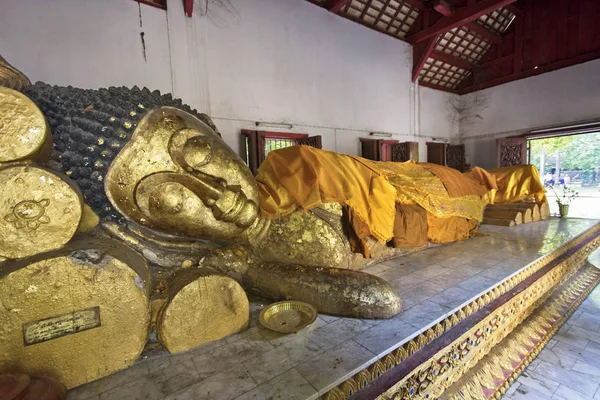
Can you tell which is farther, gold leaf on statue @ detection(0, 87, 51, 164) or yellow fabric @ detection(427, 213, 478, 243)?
yellow fabric @ detection(427, 213, 478, 243)

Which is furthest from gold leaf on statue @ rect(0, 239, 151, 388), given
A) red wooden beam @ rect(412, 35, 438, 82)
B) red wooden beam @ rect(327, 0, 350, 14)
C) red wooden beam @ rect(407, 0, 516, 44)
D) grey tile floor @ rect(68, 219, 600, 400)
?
red wooden beam @ rect(412, 35, 438, 82)

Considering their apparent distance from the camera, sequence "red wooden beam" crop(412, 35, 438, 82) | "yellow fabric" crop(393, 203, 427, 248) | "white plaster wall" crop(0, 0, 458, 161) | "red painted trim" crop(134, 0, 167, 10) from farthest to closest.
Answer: "red wooden beam" crop(412, 35, 438, 82), "red painted trim" crop(134, 0, 167, 10), "white plaster wall" crop(0, 0, 458, 161), "yellow fabric" crop(393, 203, 427, 248)

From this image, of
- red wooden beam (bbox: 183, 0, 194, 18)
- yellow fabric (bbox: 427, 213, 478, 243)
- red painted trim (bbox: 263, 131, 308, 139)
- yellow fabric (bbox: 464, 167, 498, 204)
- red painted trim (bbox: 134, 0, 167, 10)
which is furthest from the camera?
red painted trim (bbox: 263, 131, 308, 139)

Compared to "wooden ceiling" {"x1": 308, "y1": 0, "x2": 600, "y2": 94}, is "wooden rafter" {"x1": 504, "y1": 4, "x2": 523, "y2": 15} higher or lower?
higher

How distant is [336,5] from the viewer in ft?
21.3

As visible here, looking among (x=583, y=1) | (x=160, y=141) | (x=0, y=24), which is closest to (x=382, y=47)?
(x=583, y=1)

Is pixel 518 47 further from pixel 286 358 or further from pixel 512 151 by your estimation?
pixel 286 358

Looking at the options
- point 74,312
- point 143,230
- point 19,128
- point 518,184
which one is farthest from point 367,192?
point 518,184

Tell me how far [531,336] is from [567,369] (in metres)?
0.33

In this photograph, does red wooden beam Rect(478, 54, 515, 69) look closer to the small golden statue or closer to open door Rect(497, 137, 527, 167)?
open door Rect(497, 137, 527, 167)

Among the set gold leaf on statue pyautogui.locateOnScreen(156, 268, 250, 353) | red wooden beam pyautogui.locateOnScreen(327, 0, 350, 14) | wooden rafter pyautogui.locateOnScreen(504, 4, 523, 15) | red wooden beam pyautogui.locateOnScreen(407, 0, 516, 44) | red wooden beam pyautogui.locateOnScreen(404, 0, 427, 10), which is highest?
wooden rafter pyautogui.locateOnScreen(504, 4, 523, 15)

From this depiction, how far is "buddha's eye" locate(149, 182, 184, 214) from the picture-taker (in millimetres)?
1371

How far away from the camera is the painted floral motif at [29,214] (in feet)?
3.24

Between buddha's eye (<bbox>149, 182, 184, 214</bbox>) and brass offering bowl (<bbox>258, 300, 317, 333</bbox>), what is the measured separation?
2.28ft
